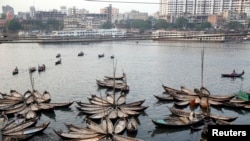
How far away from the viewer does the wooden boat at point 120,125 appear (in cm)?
2195

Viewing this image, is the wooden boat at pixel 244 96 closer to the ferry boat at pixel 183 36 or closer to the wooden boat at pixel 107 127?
the ferry boat at pixel 183 36

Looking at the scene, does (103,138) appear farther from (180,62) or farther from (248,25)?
(248,25)

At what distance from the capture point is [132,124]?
23094 mm

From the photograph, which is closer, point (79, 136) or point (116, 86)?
point (79, 136)

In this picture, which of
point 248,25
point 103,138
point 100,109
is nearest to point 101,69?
point 100,109

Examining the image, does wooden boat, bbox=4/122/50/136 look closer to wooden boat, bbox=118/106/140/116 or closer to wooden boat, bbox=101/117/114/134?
wooden boat, bbox=101/117/114/134

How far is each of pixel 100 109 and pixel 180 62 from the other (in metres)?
35.0

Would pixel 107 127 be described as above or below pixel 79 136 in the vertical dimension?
above

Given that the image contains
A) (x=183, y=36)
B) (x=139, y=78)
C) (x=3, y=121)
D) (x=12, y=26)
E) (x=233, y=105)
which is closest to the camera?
(x=3, y=121)

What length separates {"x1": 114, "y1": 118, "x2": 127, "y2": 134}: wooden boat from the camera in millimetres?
21953

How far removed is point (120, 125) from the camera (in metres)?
22.8

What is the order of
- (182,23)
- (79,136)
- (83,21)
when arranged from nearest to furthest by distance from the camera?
(79,136) < (182,23) < (83,21)

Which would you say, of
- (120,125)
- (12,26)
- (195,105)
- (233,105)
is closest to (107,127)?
(120,125)

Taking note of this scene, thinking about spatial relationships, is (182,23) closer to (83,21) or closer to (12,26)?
(83,21)
